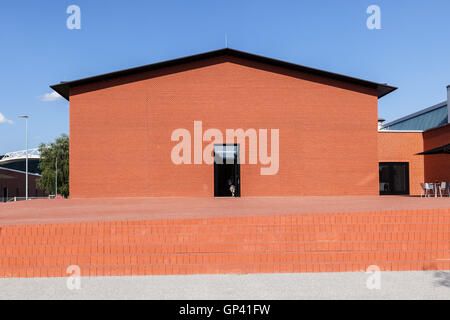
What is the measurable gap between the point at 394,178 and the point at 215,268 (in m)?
19.1

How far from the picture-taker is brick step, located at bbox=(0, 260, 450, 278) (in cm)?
618

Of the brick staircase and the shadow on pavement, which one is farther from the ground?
the brick staircase

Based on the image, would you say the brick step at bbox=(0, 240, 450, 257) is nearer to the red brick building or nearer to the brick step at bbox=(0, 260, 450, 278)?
the brick step at bbox=(0, 260, 450, 278)

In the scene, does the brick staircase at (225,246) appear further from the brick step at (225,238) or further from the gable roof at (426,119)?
the gable roof at (426,119)

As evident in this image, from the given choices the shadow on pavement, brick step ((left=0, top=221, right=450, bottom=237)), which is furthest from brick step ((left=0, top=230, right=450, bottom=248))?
the shadow on pavement

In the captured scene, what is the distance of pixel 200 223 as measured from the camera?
7.31 m

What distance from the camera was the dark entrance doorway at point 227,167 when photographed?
61.7ft

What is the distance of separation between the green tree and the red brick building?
129 ft

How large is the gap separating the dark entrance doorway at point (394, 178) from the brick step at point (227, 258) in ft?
54.7

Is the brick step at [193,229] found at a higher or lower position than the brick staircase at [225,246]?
higher

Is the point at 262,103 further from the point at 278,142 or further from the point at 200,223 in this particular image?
the point at 200,223

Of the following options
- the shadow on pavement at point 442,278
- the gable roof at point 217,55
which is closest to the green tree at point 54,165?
the gable roof at point 217,55

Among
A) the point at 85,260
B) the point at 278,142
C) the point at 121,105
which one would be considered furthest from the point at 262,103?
the point at 85,260
